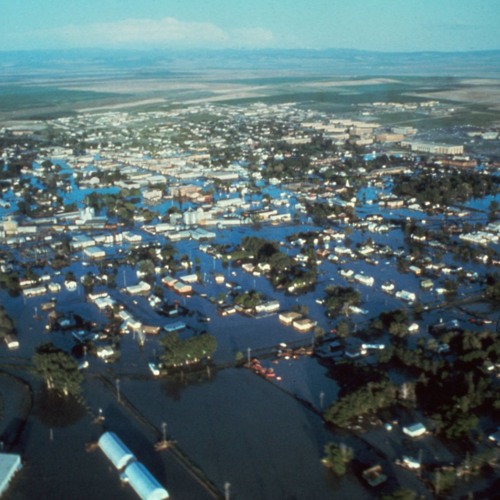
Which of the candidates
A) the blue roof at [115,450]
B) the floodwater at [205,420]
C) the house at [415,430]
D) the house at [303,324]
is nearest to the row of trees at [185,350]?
the floodwater at [205,420]

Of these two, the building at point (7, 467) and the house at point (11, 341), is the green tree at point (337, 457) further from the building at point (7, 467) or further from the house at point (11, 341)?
the house at point (11, 341)

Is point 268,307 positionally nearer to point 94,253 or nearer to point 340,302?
point 340,302

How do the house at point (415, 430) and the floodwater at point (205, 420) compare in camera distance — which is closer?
the floodwater at point (205, 420)

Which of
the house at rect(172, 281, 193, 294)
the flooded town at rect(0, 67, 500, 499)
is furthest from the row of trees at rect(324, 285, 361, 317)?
the house at rect(172, 281, 193, 294)

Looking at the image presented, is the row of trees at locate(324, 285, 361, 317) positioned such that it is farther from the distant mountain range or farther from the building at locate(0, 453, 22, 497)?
the distant mountain range

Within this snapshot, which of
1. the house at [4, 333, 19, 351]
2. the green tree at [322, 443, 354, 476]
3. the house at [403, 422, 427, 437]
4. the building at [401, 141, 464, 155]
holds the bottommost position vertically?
the building at [401, 141, 464, 155]
